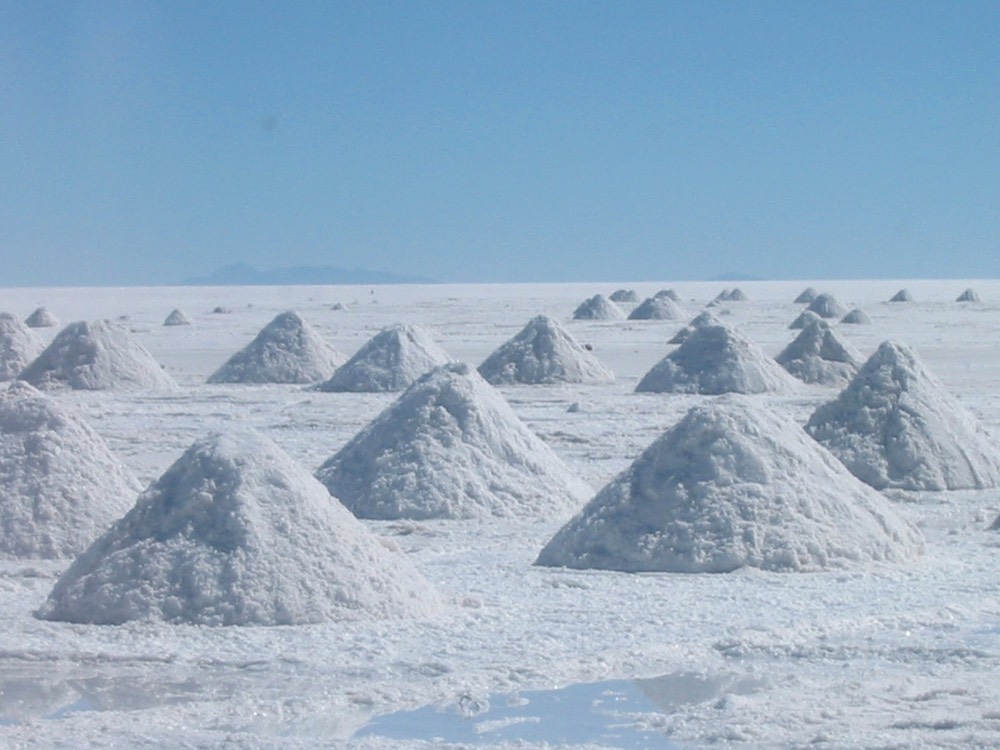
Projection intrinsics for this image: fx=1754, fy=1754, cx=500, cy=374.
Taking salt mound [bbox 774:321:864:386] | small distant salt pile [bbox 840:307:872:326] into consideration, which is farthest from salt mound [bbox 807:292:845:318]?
salt mound [bbox 774:321:864:386]

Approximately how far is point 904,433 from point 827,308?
24683 millimetres

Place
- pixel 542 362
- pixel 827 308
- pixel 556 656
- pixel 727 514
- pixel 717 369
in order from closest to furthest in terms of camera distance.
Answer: pixel 556 656 < pixel 727 514 < pixel 717 369 < pixel 542 362 < pixel 827 308

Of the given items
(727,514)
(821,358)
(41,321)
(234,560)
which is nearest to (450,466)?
(727,514)

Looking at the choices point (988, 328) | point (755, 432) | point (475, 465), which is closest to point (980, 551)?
point (755, 432)

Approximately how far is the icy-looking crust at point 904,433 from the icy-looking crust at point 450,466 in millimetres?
1916

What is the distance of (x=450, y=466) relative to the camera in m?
10.2

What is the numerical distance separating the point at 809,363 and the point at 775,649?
43.6 ft

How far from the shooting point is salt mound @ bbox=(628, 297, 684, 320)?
35469mm

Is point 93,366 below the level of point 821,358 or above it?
below

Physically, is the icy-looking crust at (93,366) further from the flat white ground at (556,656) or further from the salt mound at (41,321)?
the salt mound at (41,321)

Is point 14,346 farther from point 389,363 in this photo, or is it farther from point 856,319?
point 856,319

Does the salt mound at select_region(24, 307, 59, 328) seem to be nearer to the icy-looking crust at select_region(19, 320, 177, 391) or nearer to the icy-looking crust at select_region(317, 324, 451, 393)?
the icy-looking crust at select_region(19, 320, 177, 391)

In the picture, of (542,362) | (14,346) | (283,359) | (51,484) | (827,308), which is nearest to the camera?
(51,484)

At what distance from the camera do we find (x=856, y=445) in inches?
444
